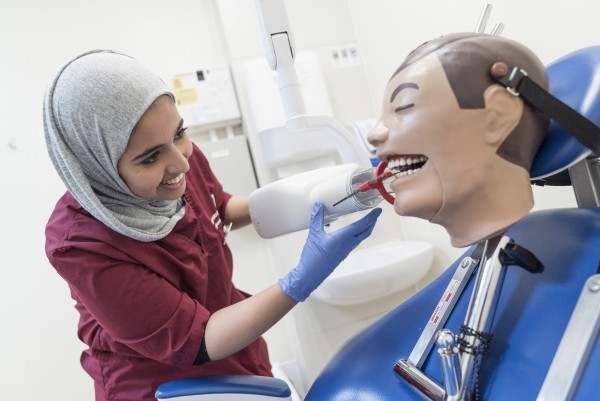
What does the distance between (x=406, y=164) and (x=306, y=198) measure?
1.19 feet

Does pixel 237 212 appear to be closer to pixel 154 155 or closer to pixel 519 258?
pixel 154 155

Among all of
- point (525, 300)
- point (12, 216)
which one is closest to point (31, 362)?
point (12, 216)

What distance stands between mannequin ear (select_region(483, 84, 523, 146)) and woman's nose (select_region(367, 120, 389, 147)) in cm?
15

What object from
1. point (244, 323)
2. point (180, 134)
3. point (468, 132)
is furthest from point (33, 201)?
point (468, 132)

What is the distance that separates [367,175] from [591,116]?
38 cm

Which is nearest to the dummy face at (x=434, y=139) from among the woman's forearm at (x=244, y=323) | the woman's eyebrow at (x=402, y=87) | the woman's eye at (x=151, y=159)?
the woman's eyebrow at (x=402, y=87)

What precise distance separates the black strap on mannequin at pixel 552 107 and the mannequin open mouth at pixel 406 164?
0.16 metres

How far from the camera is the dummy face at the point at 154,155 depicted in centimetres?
92

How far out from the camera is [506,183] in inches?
25.2

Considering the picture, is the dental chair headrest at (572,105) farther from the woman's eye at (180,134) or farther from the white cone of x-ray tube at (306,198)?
the woman's eye at (180,134)

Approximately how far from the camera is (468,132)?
2.05 feet

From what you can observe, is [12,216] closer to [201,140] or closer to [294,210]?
[201,140]

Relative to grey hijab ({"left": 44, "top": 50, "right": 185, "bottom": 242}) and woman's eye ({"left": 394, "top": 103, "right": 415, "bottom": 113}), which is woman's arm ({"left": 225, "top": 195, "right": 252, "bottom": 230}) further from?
woman's eye ({"left": 394, "top": 103, "right": 415, "bottom": 113})

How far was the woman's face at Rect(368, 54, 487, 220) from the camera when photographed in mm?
626
